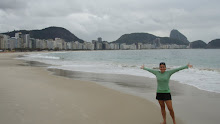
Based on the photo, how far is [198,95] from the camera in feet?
22.8

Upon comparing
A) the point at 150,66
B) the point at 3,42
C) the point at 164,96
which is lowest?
the point at 150,66

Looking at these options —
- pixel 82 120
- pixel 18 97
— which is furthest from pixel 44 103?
pixel 82 120

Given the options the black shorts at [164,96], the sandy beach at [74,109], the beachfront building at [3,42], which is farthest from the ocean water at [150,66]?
the beachfront building at [3,42]

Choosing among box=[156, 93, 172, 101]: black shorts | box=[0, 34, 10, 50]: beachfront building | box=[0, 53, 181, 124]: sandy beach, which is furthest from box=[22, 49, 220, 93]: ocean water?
box=[0, 34, 10, 50]: beachfront building

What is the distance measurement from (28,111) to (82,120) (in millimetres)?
1613

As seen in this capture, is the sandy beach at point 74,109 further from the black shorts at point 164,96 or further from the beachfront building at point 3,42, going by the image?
the beachfront building at point 3,42

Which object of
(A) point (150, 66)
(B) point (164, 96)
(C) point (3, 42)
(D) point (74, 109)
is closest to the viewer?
(B) point (164, 96)

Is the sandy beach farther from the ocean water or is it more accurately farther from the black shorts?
the ocean water

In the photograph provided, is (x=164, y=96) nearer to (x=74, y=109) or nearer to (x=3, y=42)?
(x=74, y=109)

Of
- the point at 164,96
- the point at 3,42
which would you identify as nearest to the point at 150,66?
the point at 164,96

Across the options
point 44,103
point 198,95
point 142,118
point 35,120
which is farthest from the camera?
point 198,95

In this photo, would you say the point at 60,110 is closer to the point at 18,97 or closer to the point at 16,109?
the point at 16,109

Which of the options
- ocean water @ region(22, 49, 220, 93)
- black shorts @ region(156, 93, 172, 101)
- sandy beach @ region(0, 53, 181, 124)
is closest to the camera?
black shorts @ region(156, 93, 172, 101)

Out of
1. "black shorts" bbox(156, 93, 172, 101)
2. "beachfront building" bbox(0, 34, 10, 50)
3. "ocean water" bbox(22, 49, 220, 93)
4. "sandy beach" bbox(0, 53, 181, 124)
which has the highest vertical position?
"beachfront building" bbox(0, 34, 10, 50)
